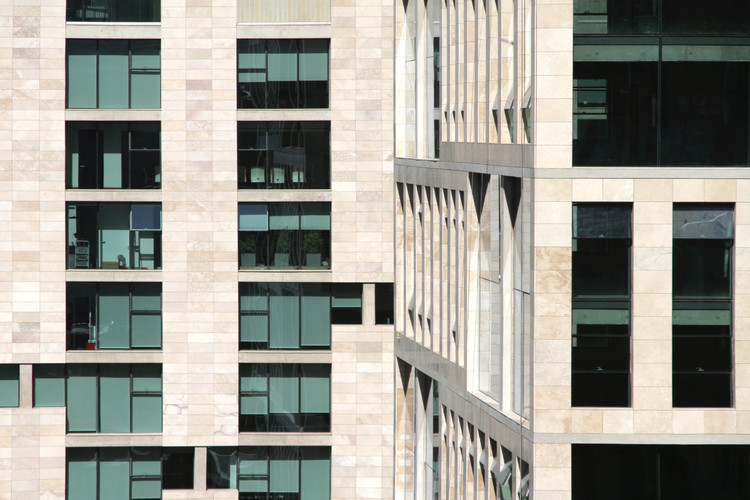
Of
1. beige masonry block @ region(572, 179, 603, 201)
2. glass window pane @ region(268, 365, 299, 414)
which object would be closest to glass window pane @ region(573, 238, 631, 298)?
beige masonry block @ region(572, 179, 603, 201)

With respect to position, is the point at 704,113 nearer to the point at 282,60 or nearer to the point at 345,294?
the point at 345,294

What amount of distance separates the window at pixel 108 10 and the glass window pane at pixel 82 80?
4.53 ft

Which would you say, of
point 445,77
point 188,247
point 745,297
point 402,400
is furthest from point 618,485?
point 188,247

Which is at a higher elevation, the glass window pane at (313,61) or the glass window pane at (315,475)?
the glass window pane at (313,61)

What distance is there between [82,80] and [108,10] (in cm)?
290

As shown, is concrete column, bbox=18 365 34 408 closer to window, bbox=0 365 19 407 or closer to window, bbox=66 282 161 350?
window, bbox=0 365 19 407

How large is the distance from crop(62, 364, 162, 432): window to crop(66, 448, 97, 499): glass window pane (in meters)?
1.05

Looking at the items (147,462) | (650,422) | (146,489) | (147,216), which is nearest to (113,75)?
(147,216)

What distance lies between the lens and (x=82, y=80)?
54.9 metres

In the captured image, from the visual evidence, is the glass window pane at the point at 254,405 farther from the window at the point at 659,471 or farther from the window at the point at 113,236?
the window at the point at 659,471

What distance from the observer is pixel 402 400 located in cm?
5338

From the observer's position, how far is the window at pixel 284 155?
180ft

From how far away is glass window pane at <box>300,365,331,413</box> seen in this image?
55.8 m

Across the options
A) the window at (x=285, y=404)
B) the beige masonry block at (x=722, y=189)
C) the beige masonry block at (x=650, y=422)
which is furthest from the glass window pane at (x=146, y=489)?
the beige masonry block at (x=722, y=189)
